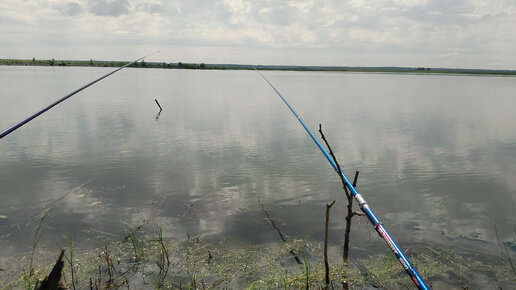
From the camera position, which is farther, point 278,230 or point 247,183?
point 247,183

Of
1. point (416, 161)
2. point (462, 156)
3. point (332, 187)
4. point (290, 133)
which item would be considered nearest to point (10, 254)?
point (332, 187)

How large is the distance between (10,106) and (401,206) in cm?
2588

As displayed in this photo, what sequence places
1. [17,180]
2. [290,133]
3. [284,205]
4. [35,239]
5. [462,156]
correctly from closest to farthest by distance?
[35,239], [284,205], [17,180], [462,156], [290,133]

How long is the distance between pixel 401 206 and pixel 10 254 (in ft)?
25.6

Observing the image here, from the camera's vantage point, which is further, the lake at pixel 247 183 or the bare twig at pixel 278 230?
the lake at pixel 247 183

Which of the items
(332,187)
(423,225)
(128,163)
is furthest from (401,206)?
(128,163)

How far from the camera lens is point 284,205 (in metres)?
8.48

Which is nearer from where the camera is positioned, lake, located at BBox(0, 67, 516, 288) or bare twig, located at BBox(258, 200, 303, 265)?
bare twig, located at BBox(258, 200, 303, 265)

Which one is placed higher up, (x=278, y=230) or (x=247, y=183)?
(x=247, y=183)

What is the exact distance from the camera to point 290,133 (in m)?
17.7

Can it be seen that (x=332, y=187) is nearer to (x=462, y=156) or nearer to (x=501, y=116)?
(x=462, y=156)

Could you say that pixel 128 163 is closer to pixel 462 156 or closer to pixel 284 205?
pixel 284 205

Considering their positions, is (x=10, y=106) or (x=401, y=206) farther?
(x=10, y=106)

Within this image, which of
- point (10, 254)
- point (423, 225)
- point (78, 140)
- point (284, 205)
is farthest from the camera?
point (78, 140)
